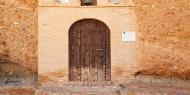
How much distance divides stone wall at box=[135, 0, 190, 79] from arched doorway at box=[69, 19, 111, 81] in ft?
3.22

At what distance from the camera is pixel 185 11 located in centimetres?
1077

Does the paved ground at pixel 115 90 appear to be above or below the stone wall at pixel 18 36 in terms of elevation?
below

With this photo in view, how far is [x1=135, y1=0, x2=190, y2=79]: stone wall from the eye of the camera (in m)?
10.8

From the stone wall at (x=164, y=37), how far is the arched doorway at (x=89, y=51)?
982 millimetres

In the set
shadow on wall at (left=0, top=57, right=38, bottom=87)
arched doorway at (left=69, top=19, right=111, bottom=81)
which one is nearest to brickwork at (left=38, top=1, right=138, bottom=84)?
arched doorway at (left=69, top=19, right=111, bottom=81)

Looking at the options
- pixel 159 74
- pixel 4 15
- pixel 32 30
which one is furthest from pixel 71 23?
pixel 159 74

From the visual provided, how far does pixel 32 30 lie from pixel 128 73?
3008mm

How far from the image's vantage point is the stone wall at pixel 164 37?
10.8m

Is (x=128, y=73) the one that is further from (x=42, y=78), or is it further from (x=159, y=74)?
(x=42, y=78)

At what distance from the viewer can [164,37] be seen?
1084 cm

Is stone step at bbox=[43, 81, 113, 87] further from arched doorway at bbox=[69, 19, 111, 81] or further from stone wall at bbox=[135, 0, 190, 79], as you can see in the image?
stone wall at bbox=[135, 0, 190, 79]

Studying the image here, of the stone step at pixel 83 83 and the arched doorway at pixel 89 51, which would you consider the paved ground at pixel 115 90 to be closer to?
the stone step at pixel 83 83

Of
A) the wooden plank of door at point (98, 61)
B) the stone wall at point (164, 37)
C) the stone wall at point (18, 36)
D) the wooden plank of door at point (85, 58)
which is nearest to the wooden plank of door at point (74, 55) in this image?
the wooden plank of door at point (85, 58)

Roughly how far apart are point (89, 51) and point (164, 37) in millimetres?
2117
